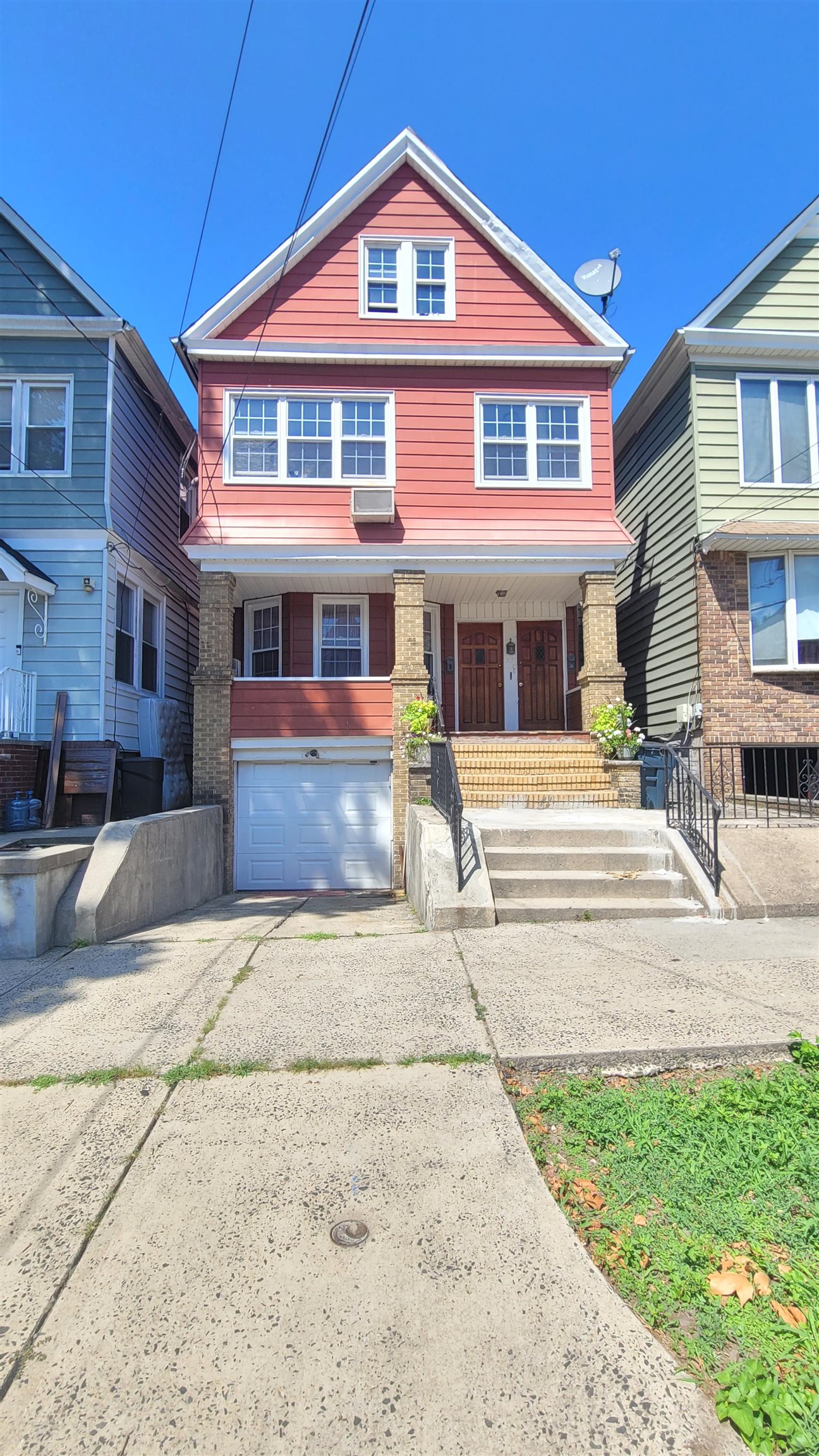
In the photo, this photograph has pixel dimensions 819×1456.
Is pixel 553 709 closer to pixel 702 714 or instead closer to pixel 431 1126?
pixel 702 714

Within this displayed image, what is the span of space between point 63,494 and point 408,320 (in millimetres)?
6043

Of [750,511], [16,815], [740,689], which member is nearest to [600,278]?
[750,511]

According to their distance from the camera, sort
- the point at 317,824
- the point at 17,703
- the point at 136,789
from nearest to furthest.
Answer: the point at 17,703
the point at 136,789
the point at 317,824

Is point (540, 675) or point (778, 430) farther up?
point (778, 430)

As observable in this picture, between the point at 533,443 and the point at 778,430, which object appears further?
the point at 533,443

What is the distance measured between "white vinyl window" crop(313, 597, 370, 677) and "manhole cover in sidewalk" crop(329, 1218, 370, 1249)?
10.3 m

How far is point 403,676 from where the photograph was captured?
1063 cm

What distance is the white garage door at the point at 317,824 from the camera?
1091 cm

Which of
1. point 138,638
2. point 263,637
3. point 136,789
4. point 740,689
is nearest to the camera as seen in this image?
point 136,789

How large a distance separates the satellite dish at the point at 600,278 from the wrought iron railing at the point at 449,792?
8565 mm

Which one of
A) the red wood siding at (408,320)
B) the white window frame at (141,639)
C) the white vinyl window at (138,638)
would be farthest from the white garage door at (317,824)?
the red wood siding at (408,320)

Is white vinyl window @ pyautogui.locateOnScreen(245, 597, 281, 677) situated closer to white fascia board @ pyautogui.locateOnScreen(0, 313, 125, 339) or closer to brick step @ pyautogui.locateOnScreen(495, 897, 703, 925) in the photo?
white fascia board @ pyautogui.locateOnScreen(0, 313, 125, 339)

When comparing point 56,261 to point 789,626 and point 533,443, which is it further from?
point 789,626

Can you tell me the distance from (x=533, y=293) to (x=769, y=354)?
3.85 meters
